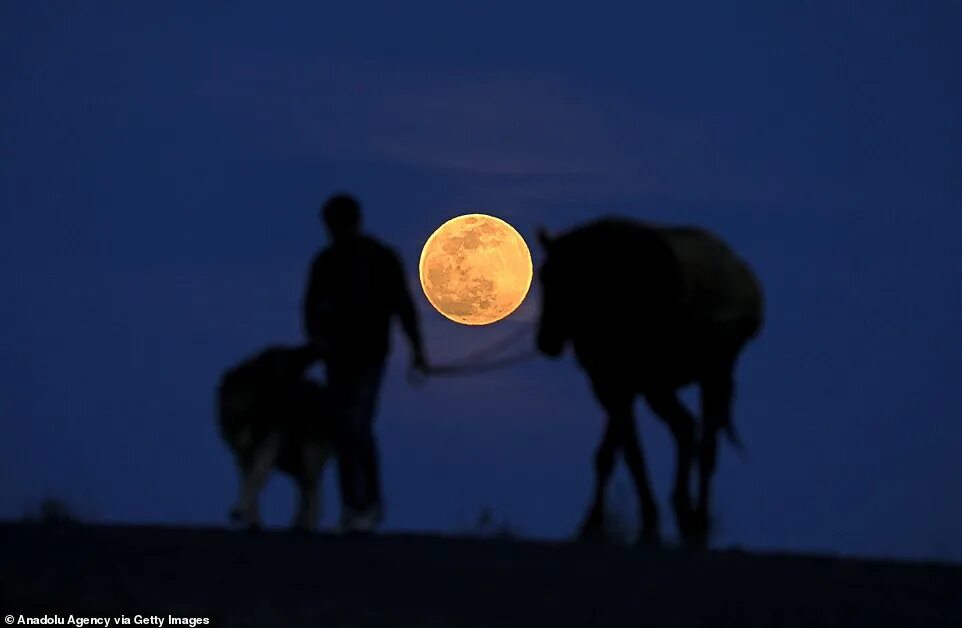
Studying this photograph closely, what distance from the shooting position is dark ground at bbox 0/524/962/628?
37.7ft

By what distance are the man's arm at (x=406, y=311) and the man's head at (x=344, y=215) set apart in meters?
0.33

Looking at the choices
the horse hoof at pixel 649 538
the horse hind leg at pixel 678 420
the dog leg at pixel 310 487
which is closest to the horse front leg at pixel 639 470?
the horse hoof at pixel 649 538

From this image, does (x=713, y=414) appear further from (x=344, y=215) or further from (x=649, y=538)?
(x=344, y=215)

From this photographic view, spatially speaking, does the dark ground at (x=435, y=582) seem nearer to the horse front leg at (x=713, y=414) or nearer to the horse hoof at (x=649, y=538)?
the horse hoof at (x=649, y=538)

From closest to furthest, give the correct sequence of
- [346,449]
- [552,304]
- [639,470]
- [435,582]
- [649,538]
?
[435,582] < [346,449] < [649,538] < [639,470] < [552,304]

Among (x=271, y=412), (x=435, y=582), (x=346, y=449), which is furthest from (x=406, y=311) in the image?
(x=435, y=582)

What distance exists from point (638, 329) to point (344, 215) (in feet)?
7.90

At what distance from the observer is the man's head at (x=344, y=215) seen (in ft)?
55.3

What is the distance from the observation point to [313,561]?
1347 centimetres

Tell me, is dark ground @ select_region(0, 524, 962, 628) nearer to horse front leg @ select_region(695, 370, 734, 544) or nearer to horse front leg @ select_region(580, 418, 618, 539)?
horse front leg @ select_region(580, 418, 618, 539)

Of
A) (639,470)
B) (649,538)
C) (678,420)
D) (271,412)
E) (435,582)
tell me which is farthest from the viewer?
(271,412)

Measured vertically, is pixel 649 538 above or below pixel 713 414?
below

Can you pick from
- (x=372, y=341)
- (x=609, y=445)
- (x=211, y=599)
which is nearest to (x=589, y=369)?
(x=609, y=445)

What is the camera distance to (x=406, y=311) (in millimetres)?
16922
